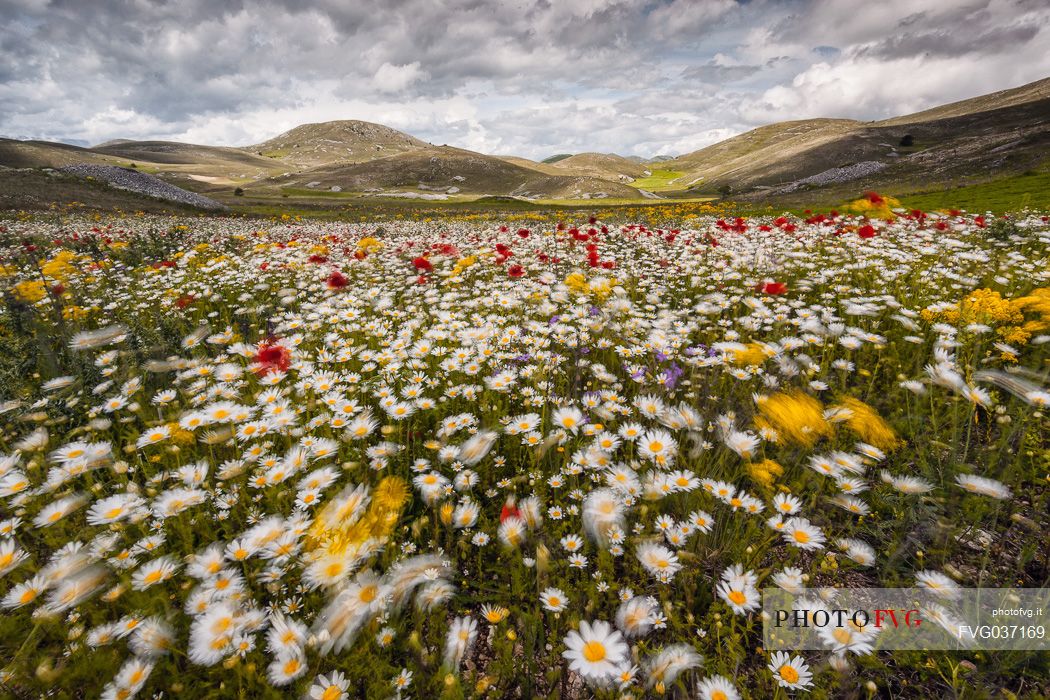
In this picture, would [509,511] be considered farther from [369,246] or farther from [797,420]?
[369,246]

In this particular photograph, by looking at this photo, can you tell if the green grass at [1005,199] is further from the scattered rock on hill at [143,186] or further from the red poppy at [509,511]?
the scattered rock on hill at [143,186]

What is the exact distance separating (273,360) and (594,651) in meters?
3.07

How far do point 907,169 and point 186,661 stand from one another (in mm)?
61605

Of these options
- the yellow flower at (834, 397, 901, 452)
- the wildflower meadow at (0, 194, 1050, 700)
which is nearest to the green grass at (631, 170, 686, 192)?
the wildflower meadow at (0, 194, 1050, 700)

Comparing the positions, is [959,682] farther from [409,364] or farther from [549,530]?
[409,364]

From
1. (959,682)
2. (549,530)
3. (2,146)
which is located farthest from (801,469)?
(2,146)

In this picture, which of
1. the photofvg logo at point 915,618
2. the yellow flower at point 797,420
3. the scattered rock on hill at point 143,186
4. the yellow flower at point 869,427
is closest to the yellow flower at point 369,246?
the yellow flower at point 797,420

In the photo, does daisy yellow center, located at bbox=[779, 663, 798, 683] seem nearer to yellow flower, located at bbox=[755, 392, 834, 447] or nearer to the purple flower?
yellow flower, located at bbox=[755, 392, 834, 447]

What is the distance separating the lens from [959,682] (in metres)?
1.89

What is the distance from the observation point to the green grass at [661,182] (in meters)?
134

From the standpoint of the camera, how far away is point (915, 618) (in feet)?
7.05

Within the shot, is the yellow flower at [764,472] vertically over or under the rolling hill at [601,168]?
under

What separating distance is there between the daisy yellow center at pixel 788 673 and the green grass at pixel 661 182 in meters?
138

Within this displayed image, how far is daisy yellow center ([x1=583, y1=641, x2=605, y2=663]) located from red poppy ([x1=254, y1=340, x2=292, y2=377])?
303 centimetres
